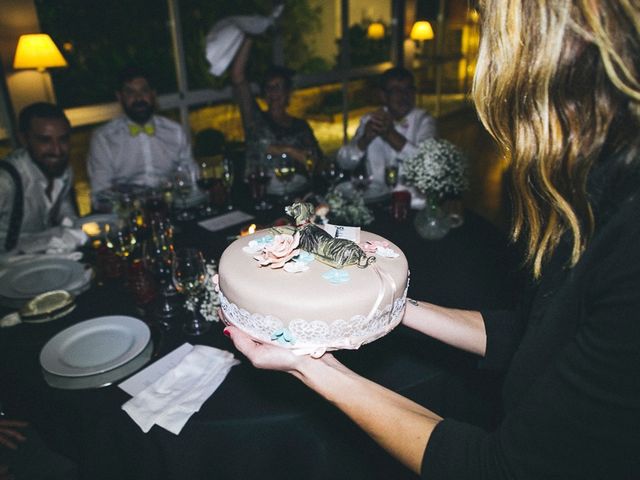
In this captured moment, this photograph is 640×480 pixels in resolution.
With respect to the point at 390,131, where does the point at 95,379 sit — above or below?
below

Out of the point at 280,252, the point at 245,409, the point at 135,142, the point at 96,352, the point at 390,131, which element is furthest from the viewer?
the point at 135,142

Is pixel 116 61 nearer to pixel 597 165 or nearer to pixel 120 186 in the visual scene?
pixel 120 186

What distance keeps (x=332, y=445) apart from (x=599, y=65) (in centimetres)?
133

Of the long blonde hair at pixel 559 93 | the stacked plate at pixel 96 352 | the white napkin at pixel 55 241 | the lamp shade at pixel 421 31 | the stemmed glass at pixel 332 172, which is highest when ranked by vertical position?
the lamp shade at pixel 421 31

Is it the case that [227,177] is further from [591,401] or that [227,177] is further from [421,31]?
[421,31]

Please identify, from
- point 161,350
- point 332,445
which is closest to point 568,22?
point 332,445

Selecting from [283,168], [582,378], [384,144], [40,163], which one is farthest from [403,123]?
[582,378]

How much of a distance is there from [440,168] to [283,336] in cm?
165

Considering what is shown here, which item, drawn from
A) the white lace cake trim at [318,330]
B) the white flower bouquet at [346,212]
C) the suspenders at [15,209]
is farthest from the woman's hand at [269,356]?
the suspenders at [15,209]

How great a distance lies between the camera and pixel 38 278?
2258mm

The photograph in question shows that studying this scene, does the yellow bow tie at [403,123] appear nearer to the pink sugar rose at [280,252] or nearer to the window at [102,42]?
the window at [102,42]

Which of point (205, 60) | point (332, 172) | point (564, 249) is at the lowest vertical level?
point (332, 172)

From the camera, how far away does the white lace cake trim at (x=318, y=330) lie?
43.7 inches

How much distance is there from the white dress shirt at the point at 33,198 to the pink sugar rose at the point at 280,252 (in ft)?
9.11
